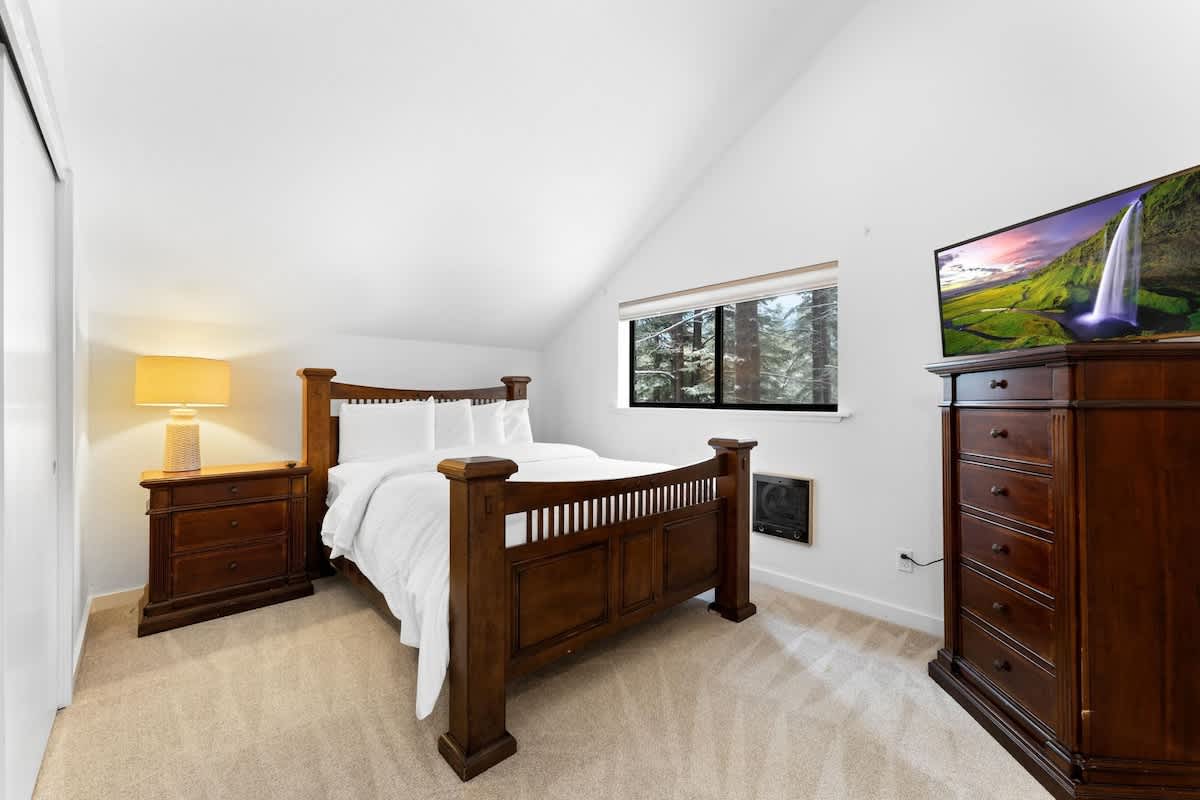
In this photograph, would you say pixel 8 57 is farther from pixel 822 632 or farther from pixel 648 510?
pixel 822 632

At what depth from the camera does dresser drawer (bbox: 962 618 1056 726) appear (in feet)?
5.15

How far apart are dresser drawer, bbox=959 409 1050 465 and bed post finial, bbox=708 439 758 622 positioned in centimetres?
89

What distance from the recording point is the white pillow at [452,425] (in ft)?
11.1

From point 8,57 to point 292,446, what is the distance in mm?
2382

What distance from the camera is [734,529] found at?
101 inches

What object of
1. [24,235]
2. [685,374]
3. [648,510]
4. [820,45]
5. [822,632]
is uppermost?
[820,45]

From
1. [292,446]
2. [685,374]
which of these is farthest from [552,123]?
[292,446]

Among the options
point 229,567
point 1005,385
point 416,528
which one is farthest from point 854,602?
point 229,567

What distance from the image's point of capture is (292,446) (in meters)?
3.29

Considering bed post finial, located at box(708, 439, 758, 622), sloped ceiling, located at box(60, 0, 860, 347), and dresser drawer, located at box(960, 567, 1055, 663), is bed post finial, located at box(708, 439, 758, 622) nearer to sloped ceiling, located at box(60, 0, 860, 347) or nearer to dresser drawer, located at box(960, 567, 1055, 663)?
dresser drawer, located at box(960, 567, 1055, 663)

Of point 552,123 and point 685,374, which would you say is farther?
point 685,374

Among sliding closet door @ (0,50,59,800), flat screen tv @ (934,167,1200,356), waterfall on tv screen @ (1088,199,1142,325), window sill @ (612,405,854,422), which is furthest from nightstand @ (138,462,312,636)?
waterfall on tv screen @ (1088,199,1142,325)

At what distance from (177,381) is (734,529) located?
2.81m

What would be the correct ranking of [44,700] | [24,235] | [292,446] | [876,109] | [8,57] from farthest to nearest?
[292,446] < [876,109] < [44,700] < [24,235] < [8,57]
